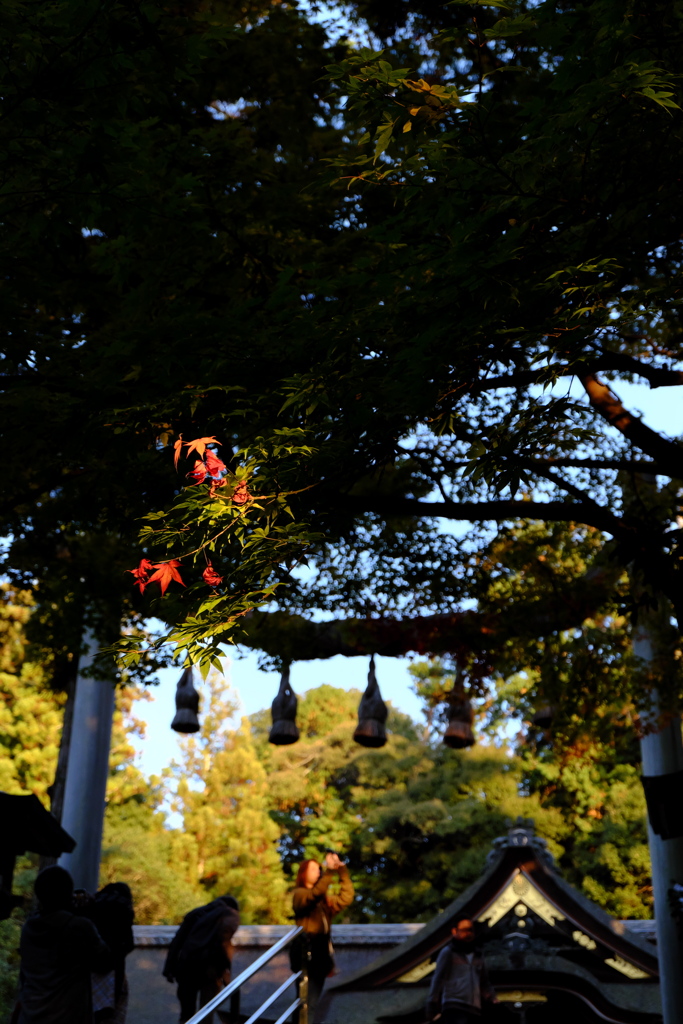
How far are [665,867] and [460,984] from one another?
332 centimetres

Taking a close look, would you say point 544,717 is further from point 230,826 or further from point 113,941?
point 230,826

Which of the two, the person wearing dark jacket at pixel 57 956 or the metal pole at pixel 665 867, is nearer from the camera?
the person wearing dark jacket at pixel 57 956

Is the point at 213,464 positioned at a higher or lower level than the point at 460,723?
higher

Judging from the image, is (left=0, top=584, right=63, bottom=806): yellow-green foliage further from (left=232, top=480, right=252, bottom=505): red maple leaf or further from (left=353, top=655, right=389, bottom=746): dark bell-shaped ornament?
(left=232, top=480, right=252, bottom=505): red maple leaf

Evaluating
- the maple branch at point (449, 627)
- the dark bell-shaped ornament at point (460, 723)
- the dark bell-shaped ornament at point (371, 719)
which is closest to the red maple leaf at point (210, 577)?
the maple branch at point (449, 627)

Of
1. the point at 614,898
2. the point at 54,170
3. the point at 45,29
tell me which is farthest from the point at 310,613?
the point at 614,898

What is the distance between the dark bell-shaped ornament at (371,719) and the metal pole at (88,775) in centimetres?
371

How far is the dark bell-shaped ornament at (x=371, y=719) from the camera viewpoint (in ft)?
40.9

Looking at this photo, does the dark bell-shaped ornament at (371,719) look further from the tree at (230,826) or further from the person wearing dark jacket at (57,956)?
the tree at (230,826)

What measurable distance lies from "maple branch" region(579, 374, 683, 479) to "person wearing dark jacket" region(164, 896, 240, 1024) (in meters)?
5.32

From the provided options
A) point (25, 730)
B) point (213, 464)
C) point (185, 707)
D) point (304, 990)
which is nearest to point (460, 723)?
point (185, 707)

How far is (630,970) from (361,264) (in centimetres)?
1044

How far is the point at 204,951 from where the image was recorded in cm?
880

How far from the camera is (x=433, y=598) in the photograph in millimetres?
9438
